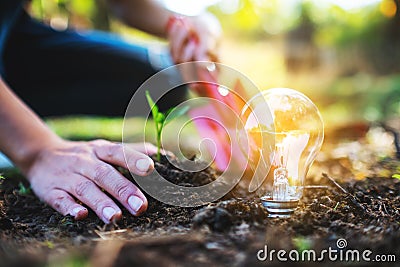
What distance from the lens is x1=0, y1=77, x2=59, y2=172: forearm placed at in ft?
6.58

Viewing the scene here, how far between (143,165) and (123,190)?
106 millimetres

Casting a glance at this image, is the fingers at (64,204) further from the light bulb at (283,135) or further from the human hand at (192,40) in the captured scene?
the human hand at (192,40)

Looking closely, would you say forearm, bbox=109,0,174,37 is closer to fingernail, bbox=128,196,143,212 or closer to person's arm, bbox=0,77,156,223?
person's arm, bbox=0,77,156,223

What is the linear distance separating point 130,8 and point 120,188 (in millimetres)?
2510

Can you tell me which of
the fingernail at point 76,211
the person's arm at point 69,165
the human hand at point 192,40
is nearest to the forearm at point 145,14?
the human hand at point 192,40

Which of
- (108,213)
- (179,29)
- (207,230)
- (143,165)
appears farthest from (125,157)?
(179,29)

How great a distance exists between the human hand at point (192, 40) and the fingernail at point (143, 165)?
3.66ft

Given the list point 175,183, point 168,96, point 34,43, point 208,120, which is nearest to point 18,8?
point 34,43

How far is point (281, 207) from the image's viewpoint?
5.54 ft

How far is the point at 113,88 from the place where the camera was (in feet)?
13.0

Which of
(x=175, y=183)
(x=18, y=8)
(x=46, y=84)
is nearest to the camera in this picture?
(x=175, y=183)

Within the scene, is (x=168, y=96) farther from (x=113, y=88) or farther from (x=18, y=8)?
(x=18, y=8)

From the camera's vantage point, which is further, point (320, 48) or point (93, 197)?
point (320, 48)

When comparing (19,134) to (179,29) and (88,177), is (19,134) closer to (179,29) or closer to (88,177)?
(88,177)
